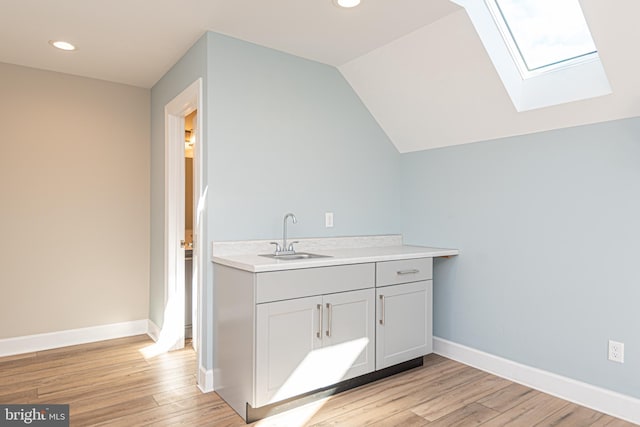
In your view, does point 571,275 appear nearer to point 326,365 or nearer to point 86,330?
point 326,365

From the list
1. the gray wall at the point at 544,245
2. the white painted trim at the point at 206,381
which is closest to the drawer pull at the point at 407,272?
the gray wall at the point at 544,245

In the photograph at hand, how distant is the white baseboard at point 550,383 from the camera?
7.46 ft

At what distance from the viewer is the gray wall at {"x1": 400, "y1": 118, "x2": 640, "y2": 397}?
2.30 m

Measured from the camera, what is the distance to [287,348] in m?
2.30

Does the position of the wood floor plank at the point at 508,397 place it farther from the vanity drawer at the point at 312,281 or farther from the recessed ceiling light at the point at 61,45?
the recessed ceiling light at the point at 61,45

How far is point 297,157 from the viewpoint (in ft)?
9.99

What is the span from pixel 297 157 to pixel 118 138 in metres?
1.92

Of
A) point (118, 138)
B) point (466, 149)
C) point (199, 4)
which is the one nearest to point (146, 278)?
point (118, 138)

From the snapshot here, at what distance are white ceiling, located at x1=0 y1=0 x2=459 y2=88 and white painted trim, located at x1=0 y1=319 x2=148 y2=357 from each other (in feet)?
7.59

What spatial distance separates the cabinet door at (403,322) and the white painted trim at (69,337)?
244cm

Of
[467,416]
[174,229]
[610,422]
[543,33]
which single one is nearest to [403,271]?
[467,416]

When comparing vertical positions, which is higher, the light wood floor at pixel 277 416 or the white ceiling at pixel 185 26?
the white ceiling at pixel 185 26

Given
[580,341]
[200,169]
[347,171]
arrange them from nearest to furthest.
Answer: [580,341] → [200,169] → [347,171]

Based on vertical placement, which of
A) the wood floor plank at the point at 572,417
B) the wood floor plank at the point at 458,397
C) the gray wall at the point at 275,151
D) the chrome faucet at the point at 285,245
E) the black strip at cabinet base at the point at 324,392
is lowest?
the wood floor plank at the point at 458,397
